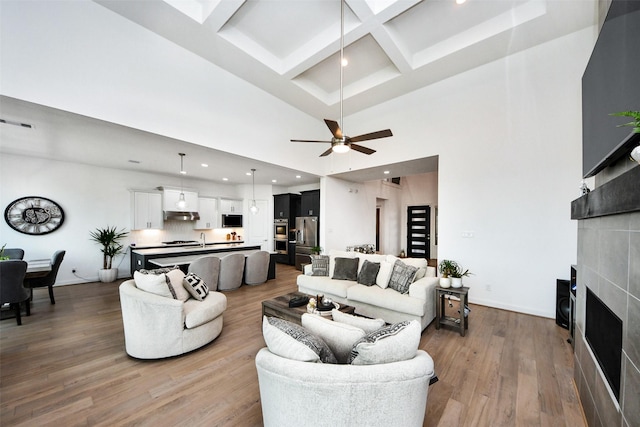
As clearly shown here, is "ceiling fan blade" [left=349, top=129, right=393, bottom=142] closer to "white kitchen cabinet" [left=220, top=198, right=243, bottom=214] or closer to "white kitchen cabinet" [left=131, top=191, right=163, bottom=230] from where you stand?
"white kitchen cabinet" [left=131, top=191, right=163, bottom=230]

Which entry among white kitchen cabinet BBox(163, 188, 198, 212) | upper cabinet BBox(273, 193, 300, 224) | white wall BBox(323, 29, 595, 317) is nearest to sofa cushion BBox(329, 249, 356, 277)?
white wall BBox(323, 29, 595, 317)

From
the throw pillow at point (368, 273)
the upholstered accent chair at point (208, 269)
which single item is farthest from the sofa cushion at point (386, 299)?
the upholstered accent chair at point (208, 269)

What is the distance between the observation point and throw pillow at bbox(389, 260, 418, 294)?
11.0 feet

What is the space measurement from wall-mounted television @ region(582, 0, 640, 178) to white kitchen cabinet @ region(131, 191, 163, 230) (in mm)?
8342

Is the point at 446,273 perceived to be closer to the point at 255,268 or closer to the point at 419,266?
the point at 419,266

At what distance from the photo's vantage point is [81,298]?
451 cm

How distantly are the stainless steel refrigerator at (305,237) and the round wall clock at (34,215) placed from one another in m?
5.71

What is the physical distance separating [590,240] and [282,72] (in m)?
4.68

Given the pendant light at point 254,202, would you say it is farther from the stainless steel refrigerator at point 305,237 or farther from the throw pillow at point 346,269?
the throw pillow at point 346,269

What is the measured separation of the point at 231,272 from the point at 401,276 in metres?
3.45

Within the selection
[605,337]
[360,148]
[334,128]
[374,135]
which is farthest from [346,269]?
[605,337]

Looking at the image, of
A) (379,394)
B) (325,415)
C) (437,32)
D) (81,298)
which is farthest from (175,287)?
(437,32)

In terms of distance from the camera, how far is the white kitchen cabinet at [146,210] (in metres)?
6.43

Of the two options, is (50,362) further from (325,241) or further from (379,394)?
(325,241)
